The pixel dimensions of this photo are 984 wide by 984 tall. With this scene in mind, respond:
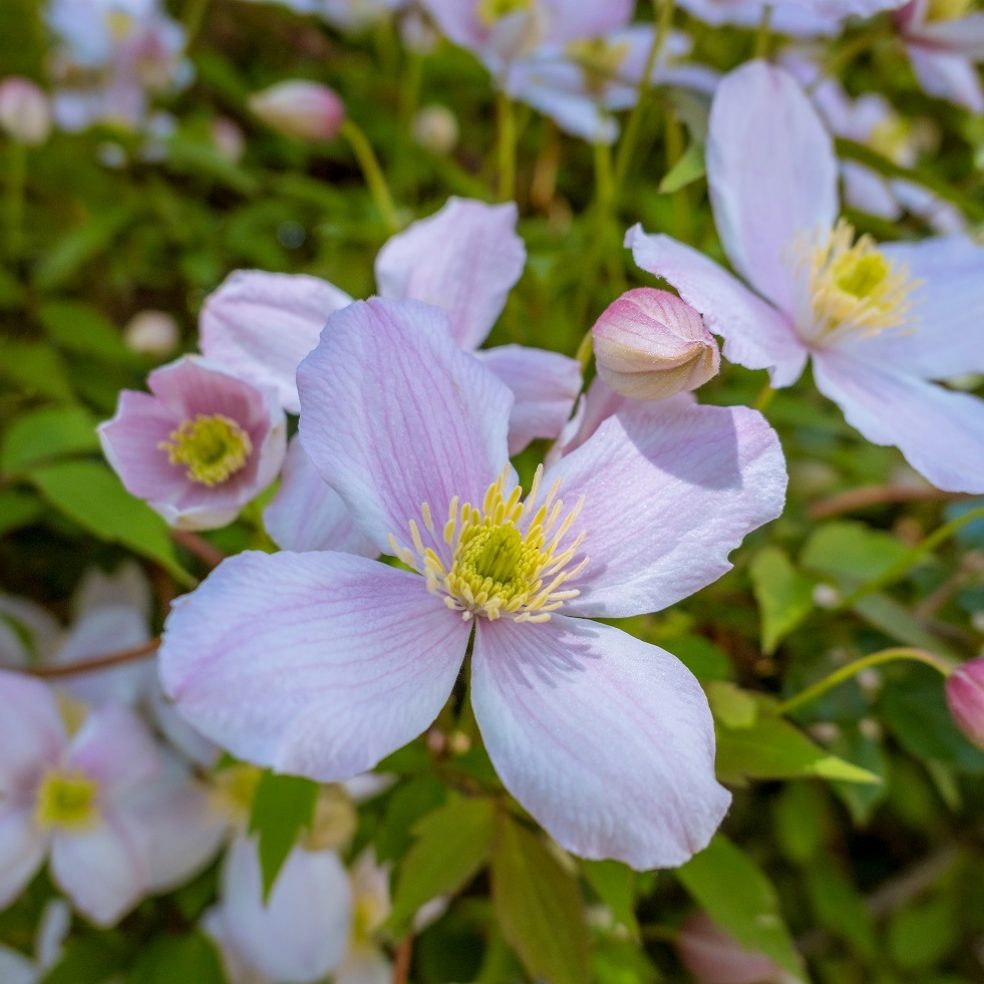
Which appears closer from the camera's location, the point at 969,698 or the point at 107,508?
the point at 969,698

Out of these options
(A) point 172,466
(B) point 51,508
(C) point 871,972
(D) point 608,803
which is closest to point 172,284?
(B) point 51,508

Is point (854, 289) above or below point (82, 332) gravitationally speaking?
above

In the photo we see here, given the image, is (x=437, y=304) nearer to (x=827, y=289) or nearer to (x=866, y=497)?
(x=827, y=289)

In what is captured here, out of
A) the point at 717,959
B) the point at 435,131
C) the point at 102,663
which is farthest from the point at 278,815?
the point at 435,131

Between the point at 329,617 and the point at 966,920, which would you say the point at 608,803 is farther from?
the point at 966,920

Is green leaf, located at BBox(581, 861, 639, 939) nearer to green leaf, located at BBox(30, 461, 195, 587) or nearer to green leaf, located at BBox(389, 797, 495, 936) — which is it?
green leaf, located at BBox(389, 797, 495, 936)

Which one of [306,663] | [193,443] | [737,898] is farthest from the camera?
[737,898]
